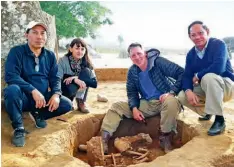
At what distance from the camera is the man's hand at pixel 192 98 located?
371 cm

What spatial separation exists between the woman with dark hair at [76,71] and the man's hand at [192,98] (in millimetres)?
1448

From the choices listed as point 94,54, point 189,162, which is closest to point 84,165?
point 189,162

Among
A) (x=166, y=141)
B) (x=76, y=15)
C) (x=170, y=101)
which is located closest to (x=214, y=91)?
(x=170, y=101)

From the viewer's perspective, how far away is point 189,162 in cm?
287

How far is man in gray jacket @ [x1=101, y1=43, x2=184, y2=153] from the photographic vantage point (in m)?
3.95

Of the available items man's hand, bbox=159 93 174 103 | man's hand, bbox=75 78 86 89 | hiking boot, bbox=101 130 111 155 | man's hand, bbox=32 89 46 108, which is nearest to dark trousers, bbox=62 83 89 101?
man's hand, bbox=75 78 86 89

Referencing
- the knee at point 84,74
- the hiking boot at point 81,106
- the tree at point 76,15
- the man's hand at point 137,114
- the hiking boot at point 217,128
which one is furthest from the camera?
the tree at point 76,15

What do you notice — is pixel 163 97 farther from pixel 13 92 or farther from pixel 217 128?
pixel 13 92

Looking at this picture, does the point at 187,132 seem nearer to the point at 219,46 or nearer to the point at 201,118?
the point at 201,118

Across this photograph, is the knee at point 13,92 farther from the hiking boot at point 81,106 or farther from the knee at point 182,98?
the knee at point 182,98

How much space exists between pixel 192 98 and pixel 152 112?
0.65 metres

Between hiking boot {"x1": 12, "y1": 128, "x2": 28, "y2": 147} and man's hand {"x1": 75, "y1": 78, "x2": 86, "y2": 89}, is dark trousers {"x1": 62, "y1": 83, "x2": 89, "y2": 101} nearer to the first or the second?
man's hand {"x1": 75, "y1": 78, "x2": 86, "y2": 89}

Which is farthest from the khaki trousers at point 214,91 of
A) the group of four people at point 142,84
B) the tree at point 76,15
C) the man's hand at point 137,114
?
the tree at point 76,15

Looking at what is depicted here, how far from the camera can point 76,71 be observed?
180 inches
